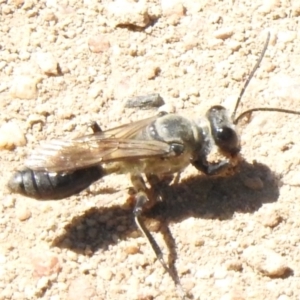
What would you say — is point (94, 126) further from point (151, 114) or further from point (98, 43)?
point (98, 43)

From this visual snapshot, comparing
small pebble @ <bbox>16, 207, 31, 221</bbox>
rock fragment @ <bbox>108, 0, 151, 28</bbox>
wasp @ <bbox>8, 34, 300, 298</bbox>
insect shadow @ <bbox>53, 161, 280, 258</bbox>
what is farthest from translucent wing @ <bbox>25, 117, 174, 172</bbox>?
rock fragment @ <bbox>108, 0, 151, 28</bbox>

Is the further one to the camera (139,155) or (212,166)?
(212,166)

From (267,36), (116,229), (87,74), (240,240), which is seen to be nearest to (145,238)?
(116,229)

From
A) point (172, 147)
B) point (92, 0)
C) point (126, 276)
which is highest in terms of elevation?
point (92, 0)

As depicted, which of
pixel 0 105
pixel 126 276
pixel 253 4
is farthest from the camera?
pixel 253 4

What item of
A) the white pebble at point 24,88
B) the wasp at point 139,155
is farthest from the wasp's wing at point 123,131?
the white pebble at point 24,88

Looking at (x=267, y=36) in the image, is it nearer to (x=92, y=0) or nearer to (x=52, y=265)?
(x=92, y=0)

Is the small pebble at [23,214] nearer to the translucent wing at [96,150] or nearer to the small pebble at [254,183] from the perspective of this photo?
the translucent wing at [96,150]

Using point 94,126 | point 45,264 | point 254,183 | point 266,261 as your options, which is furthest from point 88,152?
point 266,261
